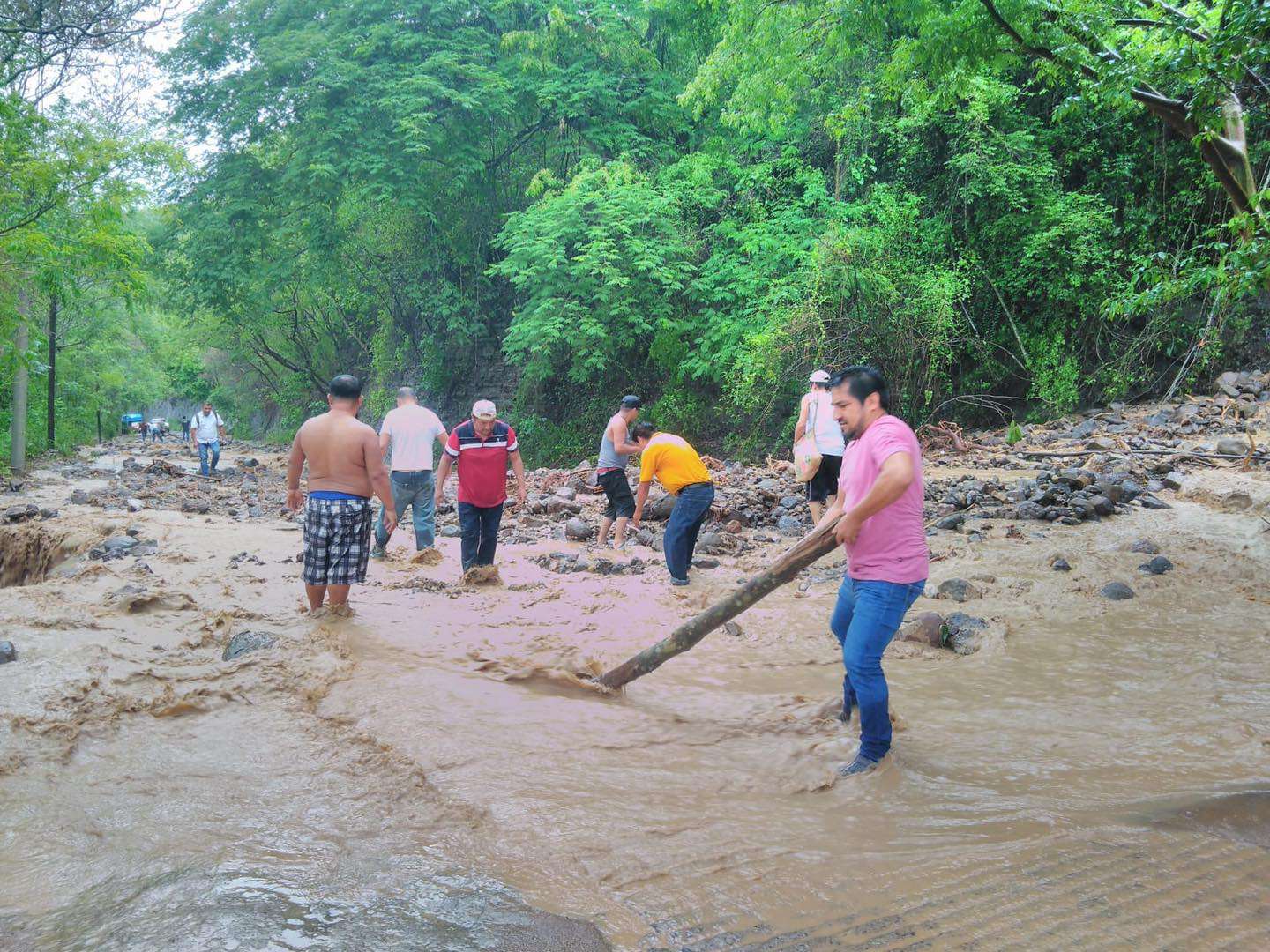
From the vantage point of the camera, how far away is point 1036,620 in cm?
704

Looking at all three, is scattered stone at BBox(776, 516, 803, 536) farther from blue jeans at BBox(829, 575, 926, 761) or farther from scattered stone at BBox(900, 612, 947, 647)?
blue jeans at BBox(829, 575, 926, 761)

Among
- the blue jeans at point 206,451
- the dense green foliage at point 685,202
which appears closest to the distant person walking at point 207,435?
the blue jeans at point 206,451

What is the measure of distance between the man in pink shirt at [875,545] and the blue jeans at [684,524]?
4390mm

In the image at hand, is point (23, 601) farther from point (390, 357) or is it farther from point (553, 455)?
point (390, 357)

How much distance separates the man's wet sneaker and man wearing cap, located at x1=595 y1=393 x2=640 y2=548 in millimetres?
5745

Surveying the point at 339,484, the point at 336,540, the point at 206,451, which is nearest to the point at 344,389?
the point at 339,484

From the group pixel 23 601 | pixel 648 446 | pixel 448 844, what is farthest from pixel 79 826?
pixel 648 446

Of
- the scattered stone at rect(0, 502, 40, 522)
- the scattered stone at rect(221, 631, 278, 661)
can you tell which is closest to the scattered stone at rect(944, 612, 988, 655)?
the scattered stone at rect(221, 631, 278, 661)

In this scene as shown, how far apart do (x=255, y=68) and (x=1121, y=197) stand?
19.5 metres

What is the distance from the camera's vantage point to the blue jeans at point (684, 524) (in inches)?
339

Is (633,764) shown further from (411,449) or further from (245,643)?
(411,449)

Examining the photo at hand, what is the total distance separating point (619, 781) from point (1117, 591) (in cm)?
537

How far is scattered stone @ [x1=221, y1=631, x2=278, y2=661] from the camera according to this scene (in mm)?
5934

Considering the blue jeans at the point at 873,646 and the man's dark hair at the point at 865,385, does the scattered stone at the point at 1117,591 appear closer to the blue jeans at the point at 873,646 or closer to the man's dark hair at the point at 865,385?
the blue jeans at the point at 873,646
